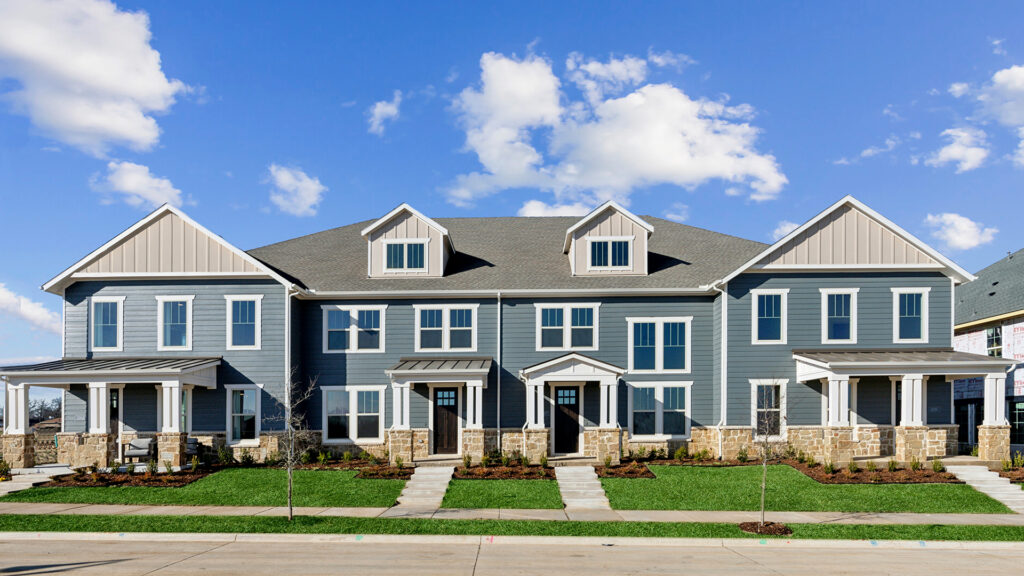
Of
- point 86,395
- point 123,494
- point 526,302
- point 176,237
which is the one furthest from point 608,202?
point 86,395

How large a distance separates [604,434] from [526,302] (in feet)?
18.6

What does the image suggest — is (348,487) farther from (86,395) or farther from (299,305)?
(86,395)

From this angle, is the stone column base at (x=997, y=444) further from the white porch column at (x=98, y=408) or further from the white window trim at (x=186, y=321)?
the white window trim at (x=186, y=321)

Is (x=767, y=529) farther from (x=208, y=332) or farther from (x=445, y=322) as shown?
(x=208, y=332)

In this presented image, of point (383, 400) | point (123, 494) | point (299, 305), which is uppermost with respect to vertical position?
point (299, 305)

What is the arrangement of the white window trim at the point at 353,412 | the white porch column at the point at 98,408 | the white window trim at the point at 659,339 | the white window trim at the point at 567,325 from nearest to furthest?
1. the white porch column at the point at 98,408
2. the white window trim at the point at 353,412
3. the white window trim at the point at 659,339
4. the white window trim at the point at 567,325

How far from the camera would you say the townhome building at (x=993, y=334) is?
2766 cm

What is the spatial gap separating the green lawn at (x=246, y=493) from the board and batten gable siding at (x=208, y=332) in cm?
414

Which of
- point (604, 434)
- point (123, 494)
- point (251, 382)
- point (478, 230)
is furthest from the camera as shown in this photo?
point (478, 230)

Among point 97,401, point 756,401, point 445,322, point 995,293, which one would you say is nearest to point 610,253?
point 445,322

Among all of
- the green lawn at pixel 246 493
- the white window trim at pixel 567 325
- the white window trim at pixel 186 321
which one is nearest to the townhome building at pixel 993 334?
the white window trim at pixel 567 325

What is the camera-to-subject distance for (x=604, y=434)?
24.2 meters

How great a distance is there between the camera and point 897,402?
2508cm

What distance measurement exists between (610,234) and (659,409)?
6807 millimetres
